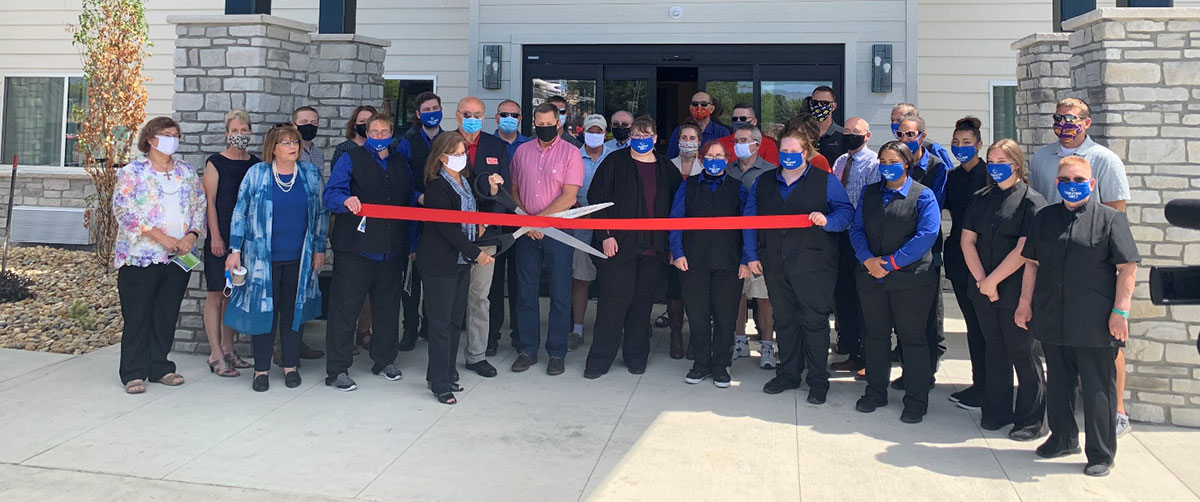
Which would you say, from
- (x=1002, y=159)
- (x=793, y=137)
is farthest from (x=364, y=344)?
(x=1002, y=159)

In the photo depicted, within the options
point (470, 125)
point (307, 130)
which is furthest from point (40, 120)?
point (470, 125)

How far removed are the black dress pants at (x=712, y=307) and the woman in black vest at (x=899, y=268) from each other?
1000mm

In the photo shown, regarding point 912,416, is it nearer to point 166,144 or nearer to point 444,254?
point 444,254

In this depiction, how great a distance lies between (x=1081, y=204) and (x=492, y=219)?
142 inches

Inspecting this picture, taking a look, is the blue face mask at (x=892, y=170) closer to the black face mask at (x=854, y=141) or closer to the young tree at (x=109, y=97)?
the black face mask at (x=854, y=141)

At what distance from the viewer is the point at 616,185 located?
6891 millimetres

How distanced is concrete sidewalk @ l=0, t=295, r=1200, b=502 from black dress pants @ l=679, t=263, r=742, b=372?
0.72 feet

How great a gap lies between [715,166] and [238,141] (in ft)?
11.0

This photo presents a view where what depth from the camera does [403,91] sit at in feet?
40.8

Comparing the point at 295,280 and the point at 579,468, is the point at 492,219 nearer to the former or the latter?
the point at 295,280

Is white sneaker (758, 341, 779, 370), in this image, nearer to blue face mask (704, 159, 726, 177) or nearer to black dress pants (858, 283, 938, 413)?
black dress pants (858, 283, 938, 413)

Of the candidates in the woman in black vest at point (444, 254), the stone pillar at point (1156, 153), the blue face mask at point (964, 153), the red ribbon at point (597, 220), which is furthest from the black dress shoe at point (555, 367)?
the stone pillar at point (1156, 153)

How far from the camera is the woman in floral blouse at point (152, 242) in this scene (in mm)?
6359

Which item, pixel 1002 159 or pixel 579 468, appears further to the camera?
pixel 1002 159
